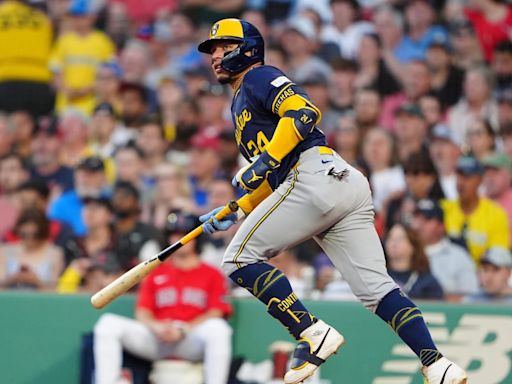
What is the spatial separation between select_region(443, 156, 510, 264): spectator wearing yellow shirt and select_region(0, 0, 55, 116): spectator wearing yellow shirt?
5.05 metres

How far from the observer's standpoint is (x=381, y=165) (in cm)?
1120

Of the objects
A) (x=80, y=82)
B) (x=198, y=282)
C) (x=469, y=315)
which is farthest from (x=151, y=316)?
(x=80, y=82)

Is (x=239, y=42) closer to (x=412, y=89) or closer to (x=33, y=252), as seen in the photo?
(x=33, y=252)

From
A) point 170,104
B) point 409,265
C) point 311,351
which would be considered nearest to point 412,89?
point 170,104

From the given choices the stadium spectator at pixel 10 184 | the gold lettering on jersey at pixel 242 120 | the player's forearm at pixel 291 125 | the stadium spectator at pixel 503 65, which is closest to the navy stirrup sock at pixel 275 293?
the player's forearm at pixel 291 125

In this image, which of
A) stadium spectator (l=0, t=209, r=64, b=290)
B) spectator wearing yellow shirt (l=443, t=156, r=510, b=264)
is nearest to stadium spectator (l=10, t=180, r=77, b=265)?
stadium spectator (l=0, t=209, r=64, b=290)

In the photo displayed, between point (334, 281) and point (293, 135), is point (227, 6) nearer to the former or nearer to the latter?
point (334, 281)

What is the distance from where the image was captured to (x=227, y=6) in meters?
14.2

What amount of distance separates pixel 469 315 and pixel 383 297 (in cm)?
200

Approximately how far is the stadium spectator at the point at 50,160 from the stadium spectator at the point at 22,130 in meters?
0.08

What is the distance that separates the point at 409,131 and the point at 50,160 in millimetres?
3578

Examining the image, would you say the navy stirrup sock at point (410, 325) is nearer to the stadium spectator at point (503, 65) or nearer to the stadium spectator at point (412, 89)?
the stadium spectator at point (412, 89)

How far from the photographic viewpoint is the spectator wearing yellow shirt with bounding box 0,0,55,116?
13492mm

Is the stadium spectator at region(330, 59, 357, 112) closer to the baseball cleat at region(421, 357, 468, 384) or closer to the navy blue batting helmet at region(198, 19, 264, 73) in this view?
the navy blue batting helmet at region(198, 19, 264, 73)
